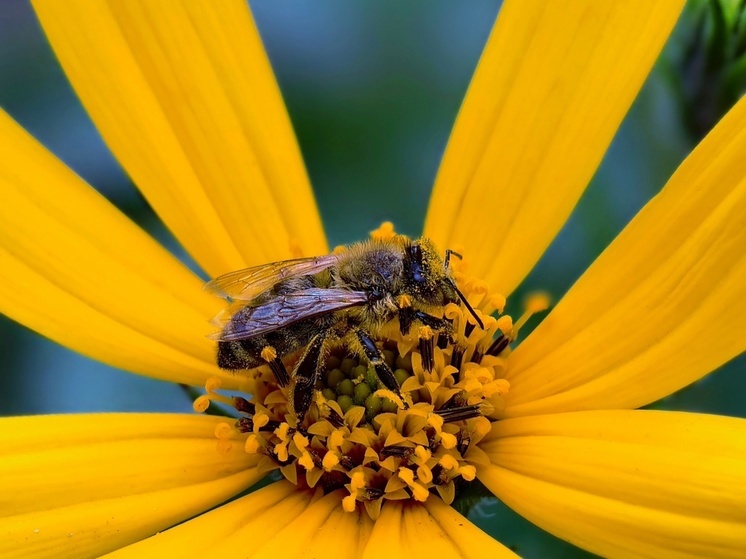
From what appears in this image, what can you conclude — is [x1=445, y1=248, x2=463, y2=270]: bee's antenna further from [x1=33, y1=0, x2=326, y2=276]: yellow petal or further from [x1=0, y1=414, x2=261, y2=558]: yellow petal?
[x1=0, y1=414, x2=261, y2=558]: yellow petal

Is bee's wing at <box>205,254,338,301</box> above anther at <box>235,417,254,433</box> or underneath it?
above

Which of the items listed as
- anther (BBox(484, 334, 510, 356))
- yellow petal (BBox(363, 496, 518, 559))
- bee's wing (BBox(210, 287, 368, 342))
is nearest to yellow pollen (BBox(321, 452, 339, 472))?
yellow petal (BBox(363, 496, 518, 559))

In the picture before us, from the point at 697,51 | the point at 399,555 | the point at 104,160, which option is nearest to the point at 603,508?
the point at 399,555

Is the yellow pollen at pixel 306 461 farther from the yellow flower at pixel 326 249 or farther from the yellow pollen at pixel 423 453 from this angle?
the yellow pollen at pixel 423 453

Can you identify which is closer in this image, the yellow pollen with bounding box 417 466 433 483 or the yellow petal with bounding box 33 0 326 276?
the yellow pollen with bounding box 417 466 433 483

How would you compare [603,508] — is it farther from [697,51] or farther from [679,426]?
[697,51]

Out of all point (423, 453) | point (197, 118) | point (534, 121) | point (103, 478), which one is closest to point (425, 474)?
point (423, 453)

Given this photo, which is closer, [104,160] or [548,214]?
[548,214]

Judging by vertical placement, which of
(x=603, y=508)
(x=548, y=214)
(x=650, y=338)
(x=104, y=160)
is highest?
(x=104, y=160)
